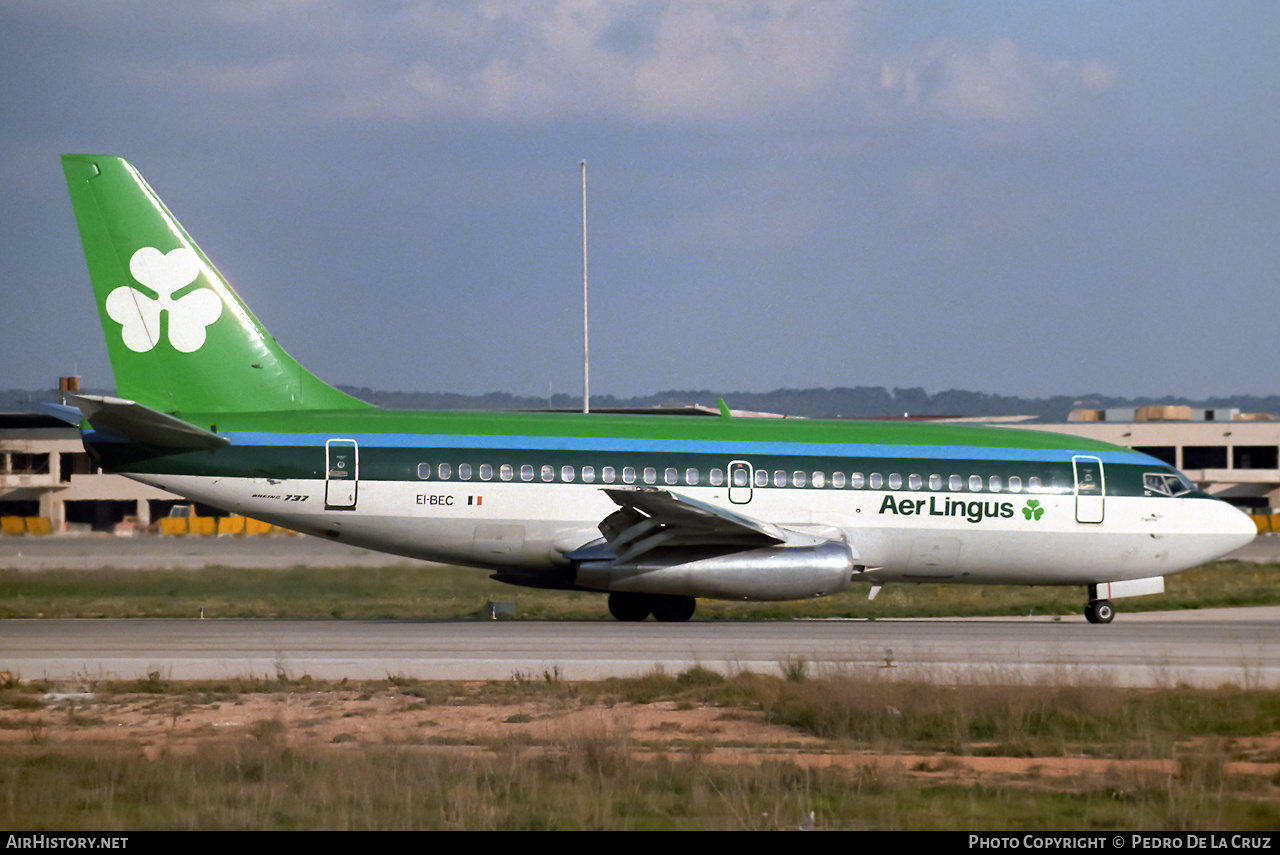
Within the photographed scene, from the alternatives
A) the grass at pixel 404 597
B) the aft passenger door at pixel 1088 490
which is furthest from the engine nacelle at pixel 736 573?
the aft passenger door at pixel 1088 490

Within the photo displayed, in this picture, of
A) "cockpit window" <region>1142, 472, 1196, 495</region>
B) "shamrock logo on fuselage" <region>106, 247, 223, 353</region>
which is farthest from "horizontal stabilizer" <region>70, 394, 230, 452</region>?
"cockpit window" <region>1142, 472, 1196, 495</region>

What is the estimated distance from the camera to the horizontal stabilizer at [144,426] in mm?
22547

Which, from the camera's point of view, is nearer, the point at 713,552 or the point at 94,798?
the point at 94,798

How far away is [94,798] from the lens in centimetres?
1085

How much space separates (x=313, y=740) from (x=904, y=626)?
1376 cm

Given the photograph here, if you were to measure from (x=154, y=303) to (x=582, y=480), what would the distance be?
845 cm

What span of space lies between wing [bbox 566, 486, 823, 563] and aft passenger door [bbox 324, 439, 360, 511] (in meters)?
4.07

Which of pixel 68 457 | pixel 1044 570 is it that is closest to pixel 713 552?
pixel 1044 570

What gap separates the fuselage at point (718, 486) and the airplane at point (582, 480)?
0.04m

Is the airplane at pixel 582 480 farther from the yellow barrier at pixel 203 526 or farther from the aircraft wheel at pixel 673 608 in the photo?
the yellow barrier at pixel 203 526

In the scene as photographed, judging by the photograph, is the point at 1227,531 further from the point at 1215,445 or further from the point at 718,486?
the point at 1215,445

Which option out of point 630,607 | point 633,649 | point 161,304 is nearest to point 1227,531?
point 630,607

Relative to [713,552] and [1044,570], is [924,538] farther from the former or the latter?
[713,552]

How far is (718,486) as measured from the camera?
24.7 m
